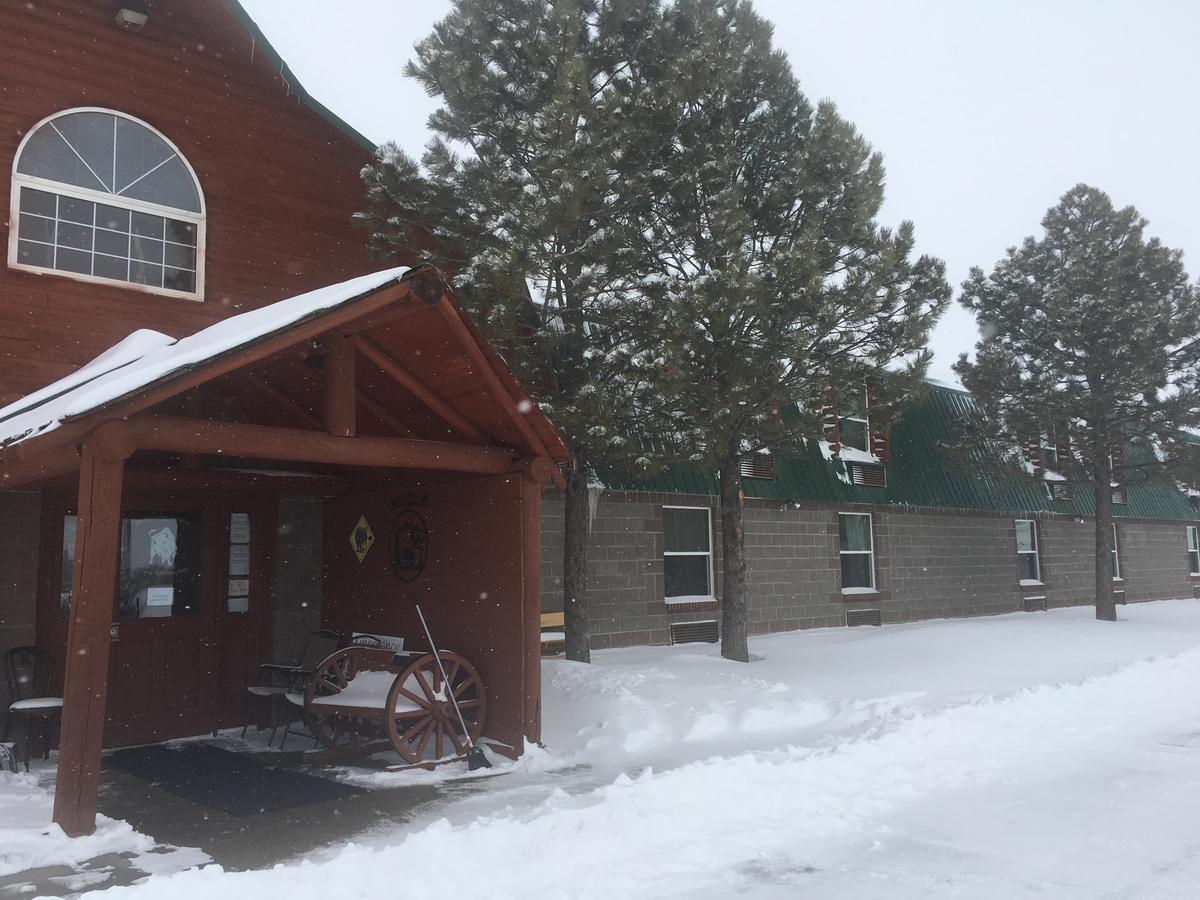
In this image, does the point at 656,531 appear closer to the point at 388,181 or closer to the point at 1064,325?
the point at 388,181

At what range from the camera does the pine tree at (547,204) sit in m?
9.41

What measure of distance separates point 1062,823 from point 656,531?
858 cm

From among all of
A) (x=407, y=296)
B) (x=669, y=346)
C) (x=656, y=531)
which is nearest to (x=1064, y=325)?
(x=656, y=531)

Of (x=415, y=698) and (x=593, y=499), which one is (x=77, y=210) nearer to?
(x=415, y=698)

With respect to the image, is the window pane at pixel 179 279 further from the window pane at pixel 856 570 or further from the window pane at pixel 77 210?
the window pane at pixel 856 570

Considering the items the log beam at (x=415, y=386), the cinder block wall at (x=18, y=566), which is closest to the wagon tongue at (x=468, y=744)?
the log beam at (x=415, y=386)

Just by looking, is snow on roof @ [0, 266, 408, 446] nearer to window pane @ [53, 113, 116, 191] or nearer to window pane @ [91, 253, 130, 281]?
window pane @ [91, 253, 130, 281]

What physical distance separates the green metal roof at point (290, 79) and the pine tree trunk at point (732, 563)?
5968mm

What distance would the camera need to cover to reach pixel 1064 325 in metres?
18.4

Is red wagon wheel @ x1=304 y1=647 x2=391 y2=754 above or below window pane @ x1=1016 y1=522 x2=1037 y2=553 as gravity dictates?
below

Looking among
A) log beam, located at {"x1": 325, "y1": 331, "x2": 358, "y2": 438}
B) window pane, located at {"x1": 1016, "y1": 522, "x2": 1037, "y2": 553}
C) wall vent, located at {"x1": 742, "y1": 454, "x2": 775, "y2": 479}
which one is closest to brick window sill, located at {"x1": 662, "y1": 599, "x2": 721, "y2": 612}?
wall vent, located at {"x1": 742, "y1": 454, "x2": 775, "y2": 479}

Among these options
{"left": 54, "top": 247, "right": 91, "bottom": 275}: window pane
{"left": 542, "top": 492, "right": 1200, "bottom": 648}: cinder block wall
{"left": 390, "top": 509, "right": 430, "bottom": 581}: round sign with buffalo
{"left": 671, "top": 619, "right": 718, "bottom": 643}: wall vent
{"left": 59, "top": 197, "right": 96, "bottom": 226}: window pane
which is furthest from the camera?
{"left": 671, "top": 619, "right": 718, "bottom": 643}: wall vent

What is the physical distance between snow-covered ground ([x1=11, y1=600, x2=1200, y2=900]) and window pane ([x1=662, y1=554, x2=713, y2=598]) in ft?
9.63

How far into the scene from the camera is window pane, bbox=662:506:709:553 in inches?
584
